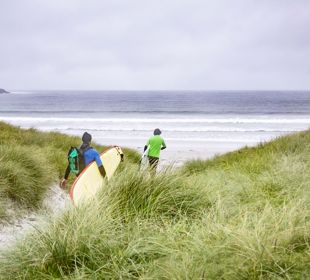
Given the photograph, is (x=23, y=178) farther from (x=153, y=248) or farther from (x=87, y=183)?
(x=153, y=248)

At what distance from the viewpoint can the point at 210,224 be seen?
4.09 meters

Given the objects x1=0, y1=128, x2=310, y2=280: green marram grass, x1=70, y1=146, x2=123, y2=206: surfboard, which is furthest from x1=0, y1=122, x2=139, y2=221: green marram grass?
x1=0, y1=128, x2=310, y2=280: green marram grass

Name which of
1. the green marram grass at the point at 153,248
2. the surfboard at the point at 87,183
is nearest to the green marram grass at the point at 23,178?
the surfboard at the point at 87,183

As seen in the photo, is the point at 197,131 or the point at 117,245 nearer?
the point at 117,245

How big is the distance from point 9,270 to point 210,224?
2.02m

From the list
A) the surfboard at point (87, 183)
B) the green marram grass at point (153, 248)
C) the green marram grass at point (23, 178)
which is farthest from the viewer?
the green marram grass at point (23, 178)

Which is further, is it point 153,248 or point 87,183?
point 87,183

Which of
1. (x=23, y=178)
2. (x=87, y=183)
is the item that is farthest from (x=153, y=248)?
(x=23, y=178)

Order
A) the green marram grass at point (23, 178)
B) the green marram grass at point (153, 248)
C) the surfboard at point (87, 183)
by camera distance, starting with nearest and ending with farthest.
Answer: the green marram grass at point (153, 248), the surfboard at point (87, 183), the green marram grass at point (23, 178)

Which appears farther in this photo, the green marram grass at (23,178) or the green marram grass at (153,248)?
the green marram grass at (23,178)

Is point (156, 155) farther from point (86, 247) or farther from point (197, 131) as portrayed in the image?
point (197, 131)

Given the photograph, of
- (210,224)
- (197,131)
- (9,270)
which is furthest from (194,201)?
(197,131)

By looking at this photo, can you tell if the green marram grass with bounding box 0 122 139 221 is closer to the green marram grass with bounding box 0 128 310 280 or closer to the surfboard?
the surfboard

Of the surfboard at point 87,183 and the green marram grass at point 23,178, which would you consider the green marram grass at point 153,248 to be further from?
the green marram grass at point 23,178
